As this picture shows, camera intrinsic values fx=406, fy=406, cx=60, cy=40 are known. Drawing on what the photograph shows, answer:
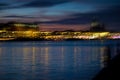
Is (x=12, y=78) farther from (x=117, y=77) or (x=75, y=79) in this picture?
(x=117, y=77)

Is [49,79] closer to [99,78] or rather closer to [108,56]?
[108,56]

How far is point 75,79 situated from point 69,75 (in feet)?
7.60

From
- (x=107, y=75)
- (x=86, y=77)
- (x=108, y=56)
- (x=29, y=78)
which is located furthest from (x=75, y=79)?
(x=107, y=75)

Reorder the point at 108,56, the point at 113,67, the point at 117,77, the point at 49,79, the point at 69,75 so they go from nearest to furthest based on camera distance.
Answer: the point at 117,77 → the point at 113,67 → the point at 108,56 → the point at 49,79 → the point at 69,75

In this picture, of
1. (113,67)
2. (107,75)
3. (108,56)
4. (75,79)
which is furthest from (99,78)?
(75,79)

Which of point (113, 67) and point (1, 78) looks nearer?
point (113, 67)

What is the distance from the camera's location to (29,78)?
81.4ft

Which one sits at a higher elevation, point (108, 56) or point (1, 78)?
point (108, 56)

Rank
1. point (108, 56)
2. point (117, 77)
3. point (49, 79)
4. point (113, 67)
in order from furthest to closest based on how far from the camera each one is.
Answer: point (49, 79) → point (108, 56) → point (113, 67) → point (117, 77)

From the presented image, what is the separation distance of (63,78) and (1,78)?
3799 mm

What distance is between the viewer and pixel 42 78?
2489cm

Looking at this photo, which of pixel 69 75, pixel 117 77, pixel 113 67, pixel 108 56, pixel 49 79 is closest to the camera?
pixel 117 77

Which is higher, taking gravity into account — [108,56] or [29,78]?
[108,56]

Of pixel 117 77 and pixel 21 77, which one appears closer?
pixel 117 77
